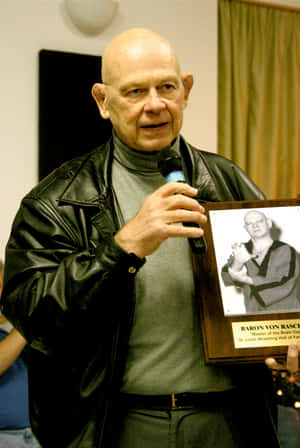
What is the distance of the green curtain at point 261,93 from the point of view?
3607mm

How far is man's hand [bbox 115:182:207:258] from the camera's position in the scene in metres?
1.05

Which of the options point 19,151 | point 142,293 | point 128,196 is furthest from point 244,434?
point 19,151

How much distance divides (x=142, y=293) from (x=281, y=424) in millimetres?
1675

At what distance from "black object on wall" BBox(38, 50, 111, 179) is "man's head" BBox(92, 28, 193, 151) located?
1.58 metres

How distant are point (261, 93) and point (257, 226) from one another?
2681mm

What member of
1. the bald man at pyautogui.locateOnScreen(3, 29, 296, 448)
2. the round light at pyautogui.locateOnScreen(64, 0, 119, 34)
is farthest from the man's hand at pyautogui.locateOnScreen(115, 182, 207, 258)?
the round light at pyautogui.locateOnScreen(64, 0, 119, 34)

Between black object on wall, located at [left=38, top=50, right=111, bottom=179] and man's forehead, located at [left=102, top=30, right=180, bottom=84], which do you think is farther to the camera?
black object on wall, located at [left=38, top=50, right=111, bottom=179]

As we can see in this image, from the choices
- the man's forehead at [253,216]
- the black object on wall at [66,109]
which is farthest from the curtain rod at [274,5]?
the man's forehead at [253,216]

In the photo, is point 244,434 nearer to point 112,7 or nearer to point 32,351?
point 32,351

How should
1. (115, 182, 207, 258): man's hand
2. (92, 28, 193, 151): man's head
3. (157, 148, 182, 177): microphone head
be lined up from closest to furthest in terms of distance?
1. (115, 182, 207, 258): man's hand
2. (157, 148, 182, 177): microphone head
3. (92, 28, 193, 151): man's head

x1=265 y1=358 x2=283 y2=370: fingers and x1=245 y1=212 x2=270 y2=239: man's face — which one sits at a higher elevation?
x1=245 y1=212 x2=270 y2=239: man's face

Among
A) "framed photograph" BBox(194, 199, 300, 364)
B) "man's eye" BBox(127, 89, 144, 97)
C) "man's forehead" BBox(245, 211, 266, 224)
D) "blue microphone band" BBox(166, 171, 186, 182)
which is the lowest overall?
"framed photograph" BBox(194, 199, 300, 364)

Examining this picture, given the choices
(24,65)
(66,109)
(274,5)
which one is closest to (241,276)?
(66,109)

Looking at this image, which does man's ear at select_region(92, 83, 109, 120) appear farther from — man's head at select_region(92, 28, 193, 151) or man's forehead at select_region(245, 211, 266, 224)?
man's forehead at select_region(245, 211, 266, 224)
